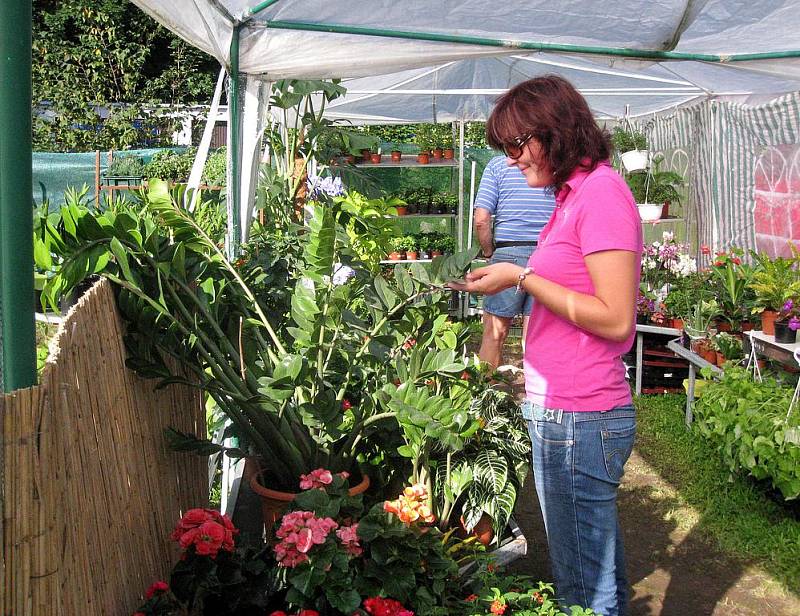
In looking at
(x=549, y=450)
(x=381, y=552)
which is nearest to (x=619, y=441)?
(x=549, y=450)

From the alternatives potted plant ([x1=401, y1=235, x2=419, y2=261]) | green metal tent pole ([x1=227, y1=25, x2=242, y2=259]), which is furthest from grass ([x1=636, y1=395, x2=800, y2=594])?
potted plant ([x1=401, y1=235, x2=419, y2=261])

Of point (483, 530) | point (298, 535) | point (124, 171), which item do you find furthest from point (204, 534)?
point (124, 171)

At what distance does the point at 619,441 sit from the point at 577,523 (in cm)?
23

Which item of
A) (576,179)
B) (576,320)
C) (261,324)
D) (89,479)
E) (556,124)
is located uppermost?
(556,124)

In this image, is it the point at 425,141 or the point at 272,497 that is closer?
the point at 272,497

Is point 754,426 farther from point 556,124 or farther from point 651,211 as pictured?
point 651,211

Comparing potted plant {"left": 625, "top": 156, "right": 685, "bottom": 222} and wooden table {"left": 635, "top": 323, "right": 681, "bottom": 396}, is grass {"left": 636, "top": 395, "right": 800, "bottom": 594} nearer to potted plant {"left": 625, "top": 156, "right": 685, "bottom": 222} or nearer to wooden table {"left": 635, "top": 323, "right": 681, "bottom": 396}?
wooden table {"left": 635, "top": 323, "right": 681, "bottom": 396}

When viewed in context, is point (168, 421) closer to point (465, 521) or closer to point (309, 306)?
point (309, 306)

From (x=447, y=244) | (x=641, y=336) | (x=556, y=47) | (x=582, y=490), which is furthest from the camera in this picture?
(x=447, y=244)

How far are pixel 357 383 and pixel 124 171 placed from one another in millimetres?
11634

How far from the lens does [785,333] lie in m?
4.34

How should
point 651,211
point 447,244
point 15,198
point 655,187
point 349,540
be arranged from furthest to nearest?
point 447,244
point 655,187
point 651,211
point 349,540
point 15,198

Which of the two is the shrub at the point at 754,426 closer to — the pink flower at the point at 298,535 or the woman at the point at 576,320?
the woman at the point at 576,320

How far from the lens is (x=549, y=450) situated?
200 centimetres
